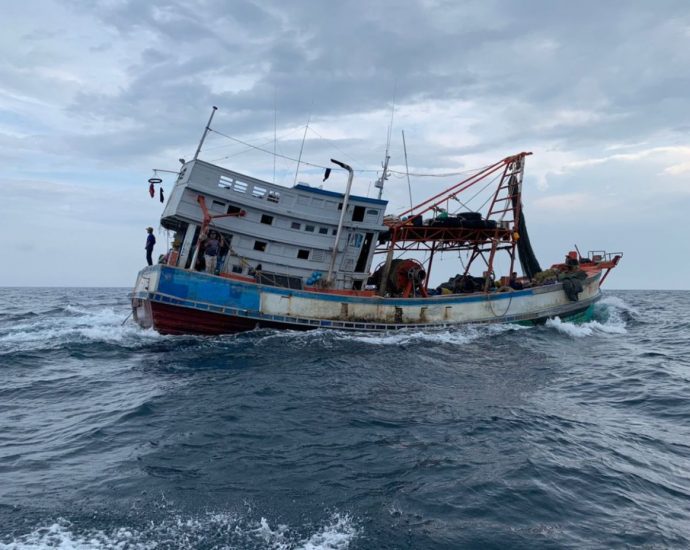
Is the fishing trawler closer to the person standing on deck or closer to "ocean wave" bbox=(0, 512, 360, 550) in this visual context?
the person standing on deck

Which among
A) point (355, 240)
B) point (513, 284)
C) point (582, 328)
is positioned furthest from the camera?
point (513, 284)

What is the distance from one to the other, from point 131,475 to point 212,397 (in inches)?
170

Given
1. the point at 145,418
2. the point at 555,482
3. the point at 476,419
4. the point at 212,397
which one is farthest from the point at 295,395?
the point at 555,482

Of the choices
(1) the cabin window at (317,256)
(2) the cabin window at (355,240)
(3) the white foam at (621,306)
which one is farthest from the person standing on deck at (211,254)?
(3) the white foam at (621,306)

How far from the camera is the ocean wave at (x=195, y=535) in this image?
18.7 feet

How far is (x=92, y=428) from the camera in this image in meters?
10.2

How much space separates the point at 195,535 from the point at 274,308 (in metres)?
14.9

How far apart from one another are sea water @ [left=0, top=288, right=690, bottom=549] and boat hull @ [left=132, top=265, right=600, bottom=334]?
2.43 metres

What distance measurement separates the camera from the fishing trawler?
66.3ft

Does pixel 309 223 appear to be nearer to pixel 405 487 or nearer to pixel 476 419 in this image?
pixel 476 419

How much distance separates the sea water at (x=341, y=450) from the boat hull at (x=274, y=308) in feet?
7.97

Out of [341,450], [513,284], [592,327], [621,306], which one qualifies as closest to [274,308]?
[341,450]

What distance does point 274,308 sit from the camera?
20.7 m

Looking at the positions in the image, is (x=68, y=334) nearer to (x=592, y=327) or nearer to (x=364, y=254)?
(x=364, y=254)
